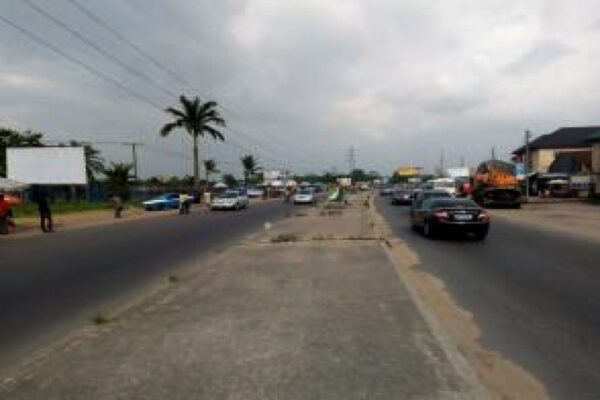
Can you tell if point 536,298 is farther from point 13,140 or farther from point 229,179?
point 229,179

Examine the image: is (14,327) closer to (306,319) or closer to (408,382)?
(306,319)

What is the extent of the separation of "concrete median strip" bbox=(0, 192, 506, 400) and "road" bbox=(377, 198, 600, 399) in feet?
2.66

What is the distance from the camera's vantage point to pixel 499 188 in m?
53.2

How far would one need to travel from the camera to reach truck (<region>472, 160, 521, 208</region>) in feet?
174

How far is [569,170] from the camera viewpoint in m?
94.0

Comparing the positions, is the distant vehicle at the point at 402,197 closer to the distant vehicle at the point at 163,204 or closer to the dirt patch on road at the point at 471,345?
the distant vehicle at the point at 163,204

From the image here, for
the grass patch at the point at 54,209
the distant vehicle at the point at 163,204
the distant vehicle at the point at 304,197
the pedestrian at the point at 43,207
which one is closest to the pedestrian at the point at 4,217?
the pedestrian at the point at 43,207

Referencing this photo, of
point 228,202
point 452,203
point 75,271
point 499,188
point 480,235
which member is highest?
point 452,203

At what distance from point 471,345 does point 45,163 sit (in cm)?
6076

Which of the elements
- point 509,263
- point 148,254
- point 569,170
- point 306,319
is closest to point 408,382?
point 306,319

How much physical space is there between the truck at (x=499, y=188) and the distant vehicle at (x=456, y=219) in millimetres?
27404

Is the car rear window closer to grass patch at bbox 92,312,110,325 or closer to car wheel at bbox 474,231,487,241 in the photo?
car wheel at bbox 474,231,487,241

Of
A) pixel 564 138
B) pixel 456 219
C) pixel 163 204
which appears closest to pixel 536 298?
pixel 456 219

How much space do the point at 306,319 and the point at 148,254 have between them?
41.5 feet
